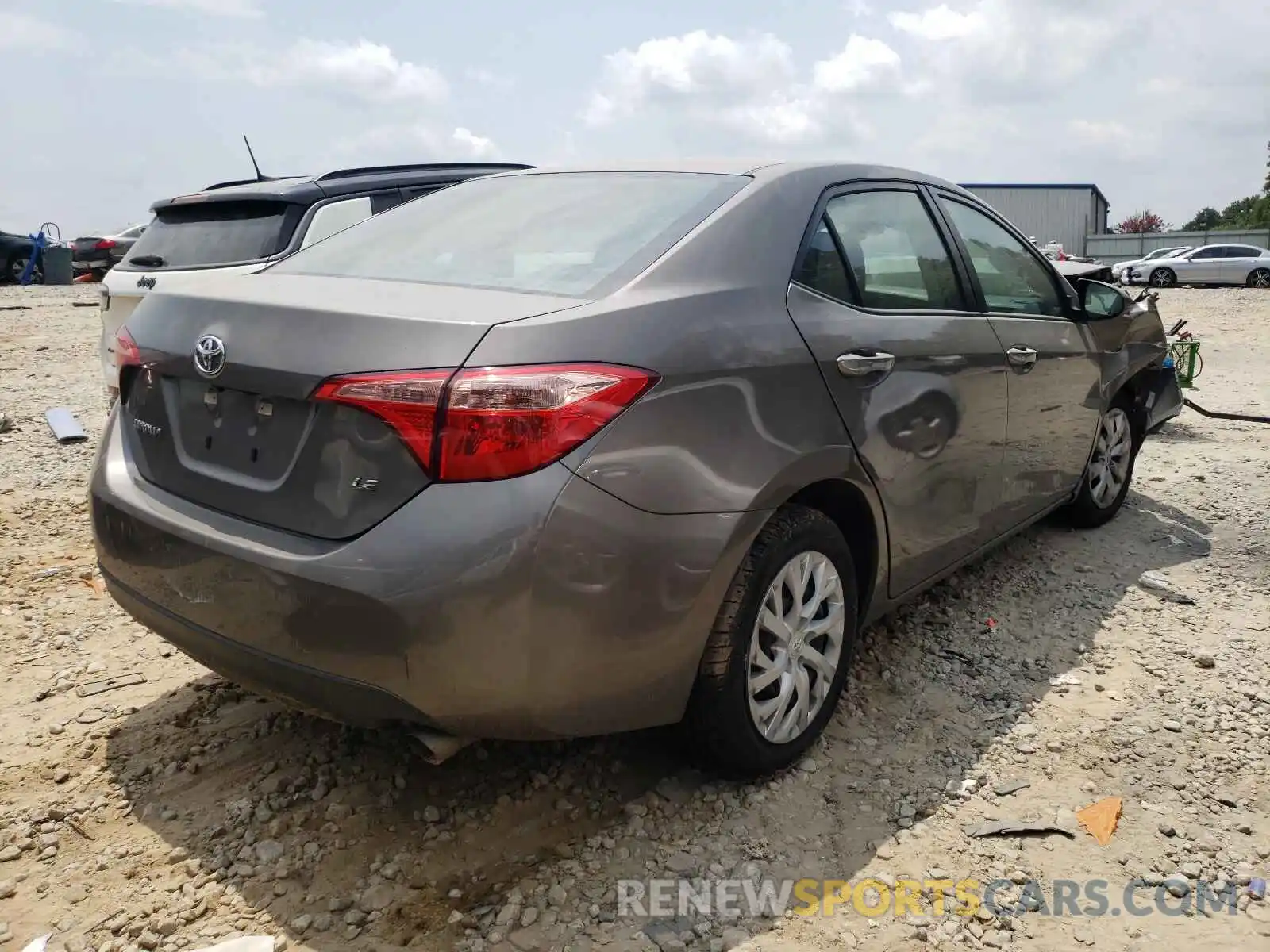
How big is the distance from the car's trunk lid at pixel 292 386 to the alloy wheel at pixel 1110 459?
358cm

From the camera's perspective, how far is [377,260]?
2744 millimetres

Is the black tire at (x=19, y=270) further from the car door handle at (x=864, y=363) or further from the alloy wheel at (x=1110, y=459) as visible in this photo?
the car door handle at (x=864, y=363)

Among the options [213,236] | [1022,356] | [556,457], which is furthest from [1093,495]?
[213,236]

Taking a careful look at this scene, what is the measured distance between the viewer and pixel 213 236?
559cm

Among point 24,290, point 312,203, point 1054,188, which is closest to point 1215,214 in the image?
point 1054,188

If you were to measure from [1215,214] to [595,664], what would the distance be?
10663 cm

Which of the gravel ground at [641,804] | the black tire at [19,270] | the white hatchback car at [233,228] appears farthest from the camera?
the black tire at [19,270]

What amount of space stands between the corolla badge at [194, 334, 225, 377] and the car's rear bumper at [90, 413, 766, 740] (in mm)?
326

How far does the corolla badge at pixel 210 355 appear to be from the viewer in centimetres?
231

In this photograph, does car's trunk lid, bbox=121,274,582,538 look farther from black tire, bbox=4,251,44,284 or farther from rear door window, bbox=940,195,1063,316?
black tire, bbox=4,251,44,284

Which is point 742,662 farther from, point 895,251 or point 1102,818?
point 895,251

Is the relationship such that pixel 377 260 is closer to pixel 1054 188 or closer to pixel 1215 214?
pixel 1054 188

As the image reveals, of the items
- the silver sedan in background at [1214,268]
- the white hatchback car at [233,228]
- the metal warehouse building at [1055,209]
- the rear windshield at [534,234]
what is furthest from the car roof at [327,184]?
the metal warehouse building at [1055,209]

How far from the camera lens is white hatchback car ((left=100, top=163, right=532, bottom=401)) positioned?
5.32 meters
